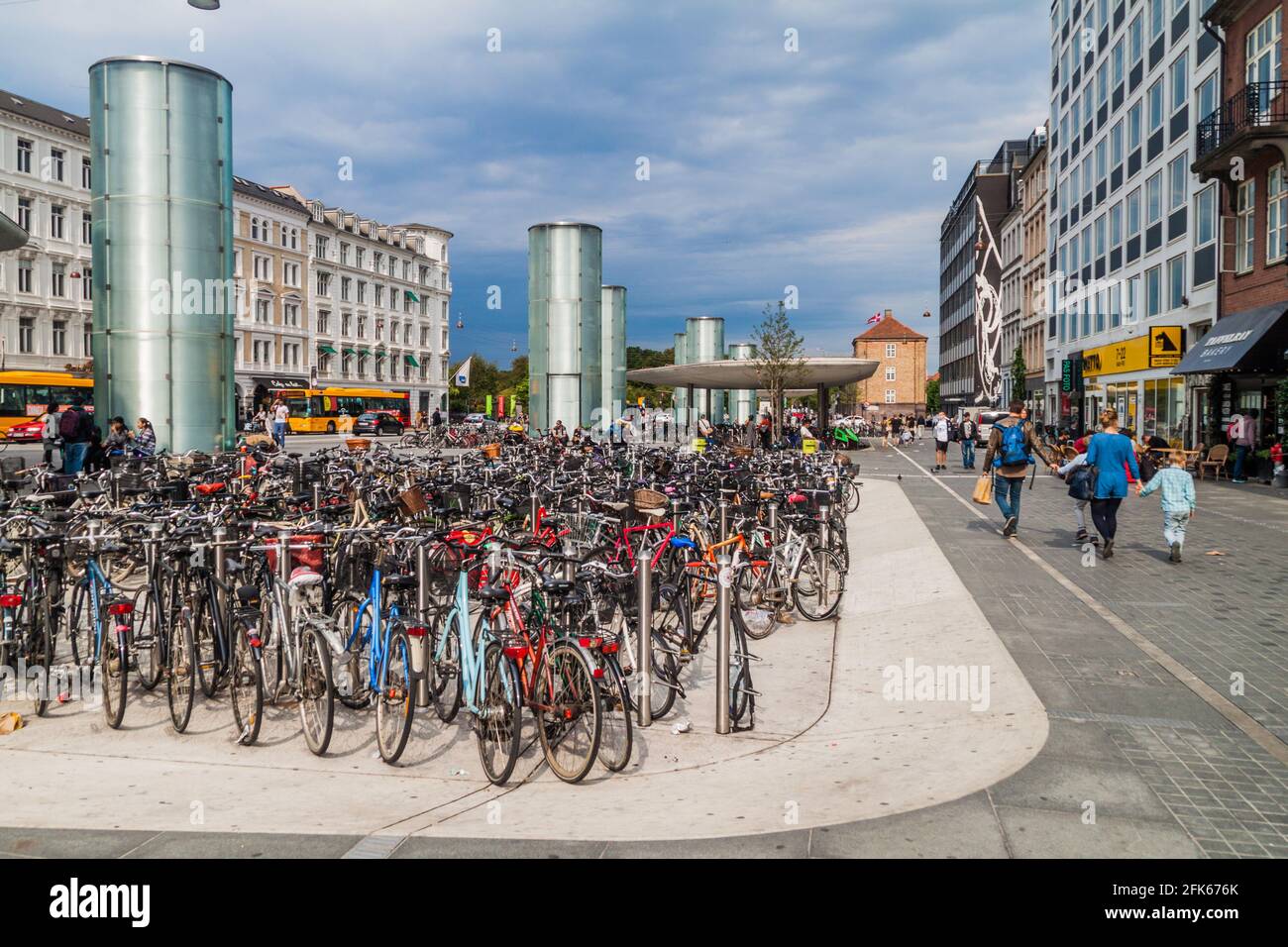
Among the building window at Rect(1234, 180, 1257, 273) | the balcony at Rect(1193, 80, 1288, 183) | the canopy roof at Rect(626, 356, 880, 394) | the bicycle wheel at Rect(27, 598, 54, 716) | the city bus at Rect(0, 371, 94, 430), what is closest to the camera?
the bicycle wheel at Rect(27, 598, 54, 716)

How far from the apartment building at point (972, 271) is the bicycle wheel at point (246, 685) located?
5503cm

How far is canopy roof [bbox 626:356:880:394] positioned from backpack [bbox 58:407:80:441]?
26.1 meters

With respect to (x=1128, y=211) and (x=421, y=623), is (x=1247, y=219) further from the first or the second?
(x=421, y=623)

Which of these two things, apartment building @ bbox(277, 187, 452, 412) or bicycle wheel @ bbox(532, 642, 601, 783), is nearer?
bicycle wheel @ bbox(532, 642, 601, 783)

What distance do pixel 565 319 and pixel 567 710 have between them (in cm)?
2558

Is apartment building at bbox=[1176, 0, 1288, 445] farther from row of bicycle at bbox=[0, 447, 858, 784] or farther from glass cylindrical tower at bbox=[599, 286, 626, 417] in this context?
glass cylindrical tower at bbox=[599, 286, 626, 417]

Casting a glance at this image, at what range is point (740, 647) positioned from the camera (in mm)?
6332

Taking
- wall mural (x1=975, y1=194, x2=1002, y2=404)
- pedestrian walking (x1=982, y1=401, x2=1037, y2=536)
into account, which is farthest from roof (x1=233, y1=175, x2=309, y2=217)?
pedestrian walking (x1=982, y1=401, x2=1037, y2=536)

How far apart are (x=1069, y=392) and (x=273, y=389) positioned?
44.5 meters

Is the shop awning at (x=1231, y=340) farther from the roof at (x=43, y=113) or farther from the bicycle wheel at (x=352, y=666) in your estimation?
the roof at (x=43, y=113)

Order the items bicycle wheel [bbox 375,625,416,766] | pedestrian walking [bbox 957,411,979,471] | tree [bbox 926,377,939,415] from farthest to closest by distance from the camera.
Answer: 1. tree [bbox 926,377,939,415]
2. pedestrian walking [bbox 957,411,979,471]
3. bicycle wheel [bbox 375,625,416,766]

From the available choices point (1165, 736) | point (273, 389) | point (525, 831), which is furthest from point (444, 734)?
point (273, 389)

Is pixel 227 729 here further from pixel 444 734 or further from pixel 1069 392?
pixel 1069 392

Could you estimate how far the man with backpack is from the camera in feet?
54.7
